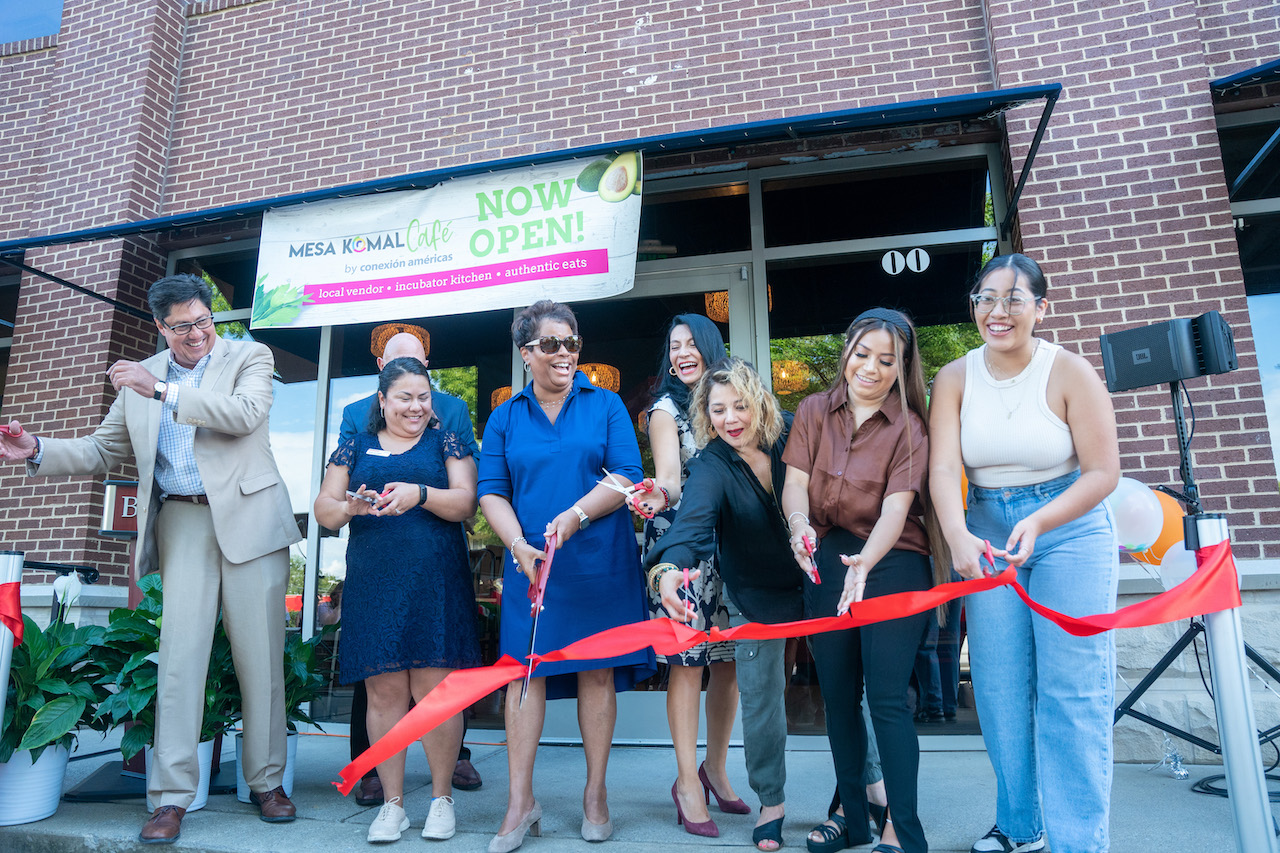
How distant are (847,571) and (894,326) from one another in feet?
2.69

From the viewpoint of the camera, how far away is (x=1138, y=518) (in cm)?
370

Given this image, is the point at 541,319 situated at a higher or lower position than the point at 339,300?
lower

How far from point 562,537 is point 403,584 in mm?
724

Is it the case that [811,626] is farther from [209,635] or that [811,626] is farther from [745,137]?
[745,137]

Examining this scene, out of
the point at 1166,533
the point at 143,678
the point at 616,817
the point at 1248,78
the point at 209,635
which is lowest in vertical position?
the point at 616,817

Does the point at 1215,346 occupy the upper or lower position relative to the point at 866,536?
upper

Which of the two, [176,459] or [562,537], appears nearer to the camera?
[562,537]

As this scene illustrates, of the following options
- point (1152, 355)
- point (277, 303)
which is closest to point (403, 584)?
point (1152, 355)

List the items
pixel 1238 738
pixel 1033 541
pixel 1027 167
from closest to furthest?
pixel 1238 738, pixel 1033 541, pixel 1027 167

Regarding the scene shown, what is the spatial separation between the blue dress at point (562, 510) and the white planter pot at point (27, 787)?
76.1 inches

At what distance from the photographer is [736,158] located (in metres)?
5.61

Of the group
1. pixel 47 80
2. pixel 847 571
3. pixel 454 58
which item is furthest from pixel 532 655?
pixel 47 80

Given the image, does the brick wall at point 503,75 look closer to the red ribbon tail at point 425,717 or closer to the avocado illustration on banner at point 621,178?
the avocado illustration on banner at point 621,178

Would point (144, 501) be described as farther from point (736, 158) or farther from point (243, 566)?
point (736, 158)
